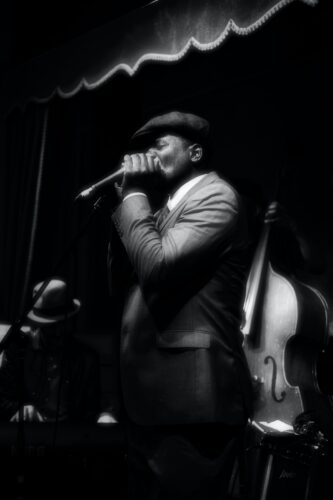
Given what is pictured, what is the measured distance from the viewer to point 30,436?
3.01m

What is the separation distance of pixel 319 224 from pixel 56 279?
186cm

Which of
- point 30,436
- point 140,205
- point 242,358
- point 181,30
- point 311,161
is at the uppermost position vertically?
point 181,30

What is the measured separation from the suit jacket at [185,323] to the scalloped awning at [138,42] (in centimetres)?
124

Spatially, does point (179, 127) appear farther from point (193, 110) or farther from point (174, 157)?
point (193, 110)

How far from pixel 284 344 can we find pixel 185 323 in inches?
70.2

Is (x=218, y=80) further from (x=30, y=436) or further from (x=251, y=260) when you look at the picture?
(x=30, y=436)

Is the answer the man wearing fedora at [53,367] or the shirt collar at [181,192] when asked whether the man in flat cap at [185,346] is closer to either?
the shirt collar at [181,192]

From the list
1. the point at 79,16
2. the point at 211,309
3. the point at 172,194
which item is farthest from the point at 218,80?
the point at 211,309

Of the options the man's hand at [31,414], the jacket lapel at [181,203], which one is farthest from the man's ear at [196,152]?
the man's hand at [31,414]

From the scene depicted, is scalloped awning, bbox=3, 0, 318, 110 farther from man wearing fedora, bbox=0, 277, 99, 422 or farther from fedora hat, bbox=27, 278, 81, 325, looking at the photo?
man wearing fedora, bbox=0, 277, 99, 422

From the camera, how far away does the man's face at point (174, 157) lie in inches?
84.5

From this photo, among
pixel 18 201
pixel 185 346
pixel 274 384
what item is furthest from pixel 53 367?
pixel 185 346

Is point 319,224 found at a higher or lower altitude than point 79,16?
lower

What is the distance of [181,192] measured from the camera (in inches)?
84.2
